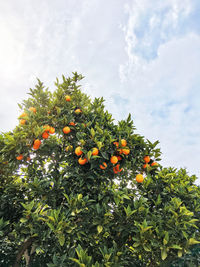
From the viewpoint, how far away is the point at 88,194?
13.0 feet

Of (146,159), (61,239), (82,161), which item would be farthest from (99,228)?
(146,159)

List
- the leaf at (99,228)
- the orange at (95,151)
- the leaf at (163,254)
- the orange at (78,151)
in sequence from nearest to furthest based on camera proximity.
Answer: the leaf at (163,254) < the leaf at (99,228) < the orange at (95,151) < the orange at (78,151)

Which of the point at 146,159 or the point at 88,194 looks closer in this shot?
the point at 88,194

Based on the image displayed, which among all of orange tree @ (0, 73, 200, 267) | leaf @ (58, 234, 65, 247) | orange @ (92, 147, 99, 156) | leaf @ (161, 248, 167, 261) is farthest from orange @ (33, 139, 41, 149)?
leaf @ (161, 248, 167, 261)

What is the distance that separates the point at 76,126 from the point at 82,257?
2.58 m

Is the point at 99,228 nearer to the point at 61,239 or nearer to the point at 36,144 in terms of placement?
the point at 61,239

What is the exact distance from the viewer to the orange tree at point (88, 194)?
338 cm

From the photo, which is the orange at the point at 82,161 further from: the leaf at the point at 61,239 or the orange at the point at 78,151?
the leaf at the point at 61,239

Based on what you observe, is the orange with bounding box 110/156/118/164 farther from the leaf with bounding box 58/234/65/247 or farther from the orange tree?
the leaf with bounding box 58/234/65/247

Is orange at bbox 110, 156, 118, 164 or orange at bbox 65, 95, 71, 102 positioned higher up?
orange at bbox 65, 95, 71, 102

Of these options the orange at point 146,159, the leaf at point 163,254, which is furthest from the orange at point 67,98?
the leaf at point 163,254

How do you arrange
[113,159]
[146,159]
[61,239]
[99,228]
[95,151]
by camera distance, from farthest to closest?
1. [146,159]
2. [113,159]
3. [95,151]
4. [99,228]
5. [61,239]

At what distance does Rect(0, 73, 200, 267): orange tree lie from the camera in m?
3.38

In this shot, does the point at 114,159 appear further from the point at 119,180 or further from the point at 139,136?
the point at 119,180
